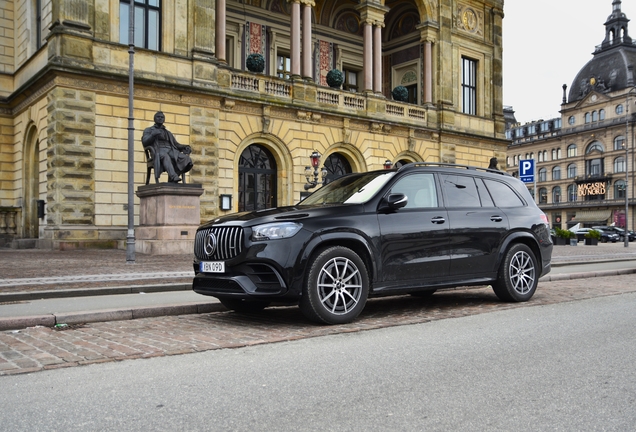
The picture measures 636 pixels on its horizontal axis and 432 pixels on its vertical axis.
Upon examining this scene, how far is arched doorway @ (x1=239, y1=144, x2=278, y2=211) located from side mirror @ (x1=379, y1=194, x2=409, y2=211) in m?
20.3

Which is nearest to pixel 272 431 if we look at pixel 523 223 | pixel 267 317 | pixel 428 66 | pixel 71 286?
pixel 267 317

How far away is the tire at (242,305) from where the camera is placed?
788 centimetres

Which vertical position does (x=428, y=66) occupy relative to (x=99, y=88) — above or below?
above

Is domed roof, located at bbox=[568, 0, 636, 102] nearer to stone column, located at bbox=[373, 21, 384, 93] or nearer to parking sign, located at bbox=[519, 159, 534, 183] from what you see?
stone column, located at bbox=[373, 21, 384, 93]

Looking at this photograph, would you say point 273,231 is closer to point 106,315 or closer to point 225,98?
point 106,315

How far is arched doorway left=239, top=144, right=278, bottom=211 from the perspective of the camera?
1089 inches

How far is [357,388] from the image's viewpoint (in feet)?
14.3

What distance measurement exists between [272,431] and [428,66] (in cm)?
3285

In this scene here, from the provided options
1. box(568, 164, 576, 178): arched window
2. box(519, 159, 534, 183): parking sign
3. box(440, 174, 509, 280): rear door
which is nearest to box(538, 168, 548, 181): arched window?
box(568, 164, 576, 178): arched window

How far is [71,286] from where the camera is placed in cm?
1071

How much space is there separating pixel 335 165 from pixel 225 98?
24.2ft

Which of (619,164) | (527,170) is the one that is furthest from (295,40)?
(619,164)

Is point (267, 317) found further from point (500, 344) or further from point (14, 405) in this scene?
point (14, 405)

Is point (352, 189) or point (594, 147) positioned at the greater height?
point (594, 147)
